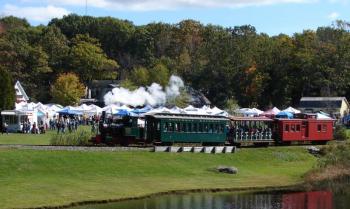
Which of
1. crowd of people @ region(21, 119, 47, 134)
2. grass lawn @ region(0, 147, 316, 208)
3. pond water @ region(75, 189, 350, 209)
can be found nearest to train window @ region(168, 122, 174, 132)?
grass lawn @ region(0, 147, 316, 208)

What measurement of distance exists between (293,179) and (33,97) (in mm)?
89007

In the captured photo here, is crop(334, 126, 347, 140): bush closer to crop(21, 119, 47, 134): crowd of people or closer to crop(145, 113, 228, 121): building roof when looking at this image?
crop(145, 113, 228, 121): building roof

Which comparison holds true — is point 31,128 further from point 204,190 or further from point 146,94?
point 204,190

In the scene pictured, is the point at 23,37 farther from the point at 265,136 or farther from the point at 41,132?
the point at 265,136

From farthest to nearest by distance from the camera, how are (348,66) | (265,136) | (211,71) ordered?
(211,71) → (348,66) → (265,136)

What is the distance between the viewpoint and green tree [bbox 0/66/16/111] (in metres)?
79.4

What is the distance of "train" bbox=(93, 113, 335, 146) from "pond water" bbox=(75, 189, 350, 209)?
15.5m

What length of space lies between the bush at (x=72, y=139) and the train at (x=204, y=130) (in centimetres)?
109

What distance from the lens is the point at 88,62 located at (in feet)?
440

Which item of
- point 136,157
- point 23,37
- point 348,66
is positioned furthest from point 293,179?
point 23,37

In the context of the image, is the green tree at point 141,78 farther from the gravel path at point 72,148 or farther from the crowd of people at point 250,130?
the gravel path at point 72,148

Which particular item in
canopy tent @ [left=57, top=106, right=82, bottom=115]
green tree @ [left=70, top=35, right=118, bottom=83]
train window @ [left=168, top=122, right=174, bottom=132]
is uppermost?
green tree @ [left=70, top=35, right=118, bottom=83]

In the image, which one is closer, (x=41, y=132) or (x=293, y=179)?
(x=293, y=179)

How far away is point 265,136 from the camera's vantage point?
61906 mm
